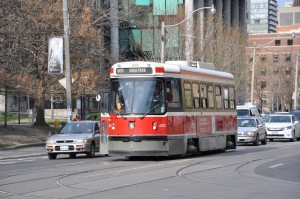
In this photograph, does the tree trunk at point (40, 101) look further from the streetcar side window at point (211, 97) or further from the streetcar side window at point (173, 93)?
the streetcar side window at point (173, 93)

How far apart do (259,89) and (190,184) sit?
79208 mm

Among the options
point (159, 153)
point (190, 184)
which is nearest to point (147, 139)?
point (159, 153)

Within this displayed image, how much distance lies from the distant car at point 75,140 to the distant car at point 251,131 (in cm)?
1049

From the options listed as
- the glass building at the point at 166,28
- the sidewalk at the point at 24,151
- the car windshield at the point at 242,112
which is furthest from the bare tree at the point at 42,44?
the car windshield at the point at 242,112

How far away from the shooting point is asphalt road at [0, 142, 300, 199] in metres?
14.4

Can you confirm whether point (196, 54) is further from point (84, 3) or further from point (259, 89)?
point (259, 89)

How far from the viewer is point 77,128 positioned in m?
28.8

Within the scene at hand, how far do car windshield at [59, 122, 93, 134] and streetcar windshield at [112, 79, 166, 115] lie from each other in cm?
489

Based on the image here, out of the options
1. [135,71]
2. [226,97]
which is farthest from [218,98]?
[135,71]

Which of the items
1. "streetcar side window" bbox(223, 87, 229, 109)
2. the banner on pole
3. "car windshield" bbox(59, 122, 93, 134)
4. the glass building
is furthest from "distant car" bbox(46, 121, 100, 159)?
the glass building

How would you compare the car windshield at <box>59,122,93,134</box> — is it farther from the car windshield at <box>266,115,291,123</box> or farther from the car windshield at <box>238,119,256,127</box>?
the car windshield at <box>266,115,291,123</box>

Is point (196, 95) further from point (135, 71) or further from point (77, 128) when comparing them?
point (77, 128)

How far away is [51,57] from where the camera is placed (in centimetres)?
3541

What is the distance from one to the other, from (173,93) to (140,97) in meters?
1.39
